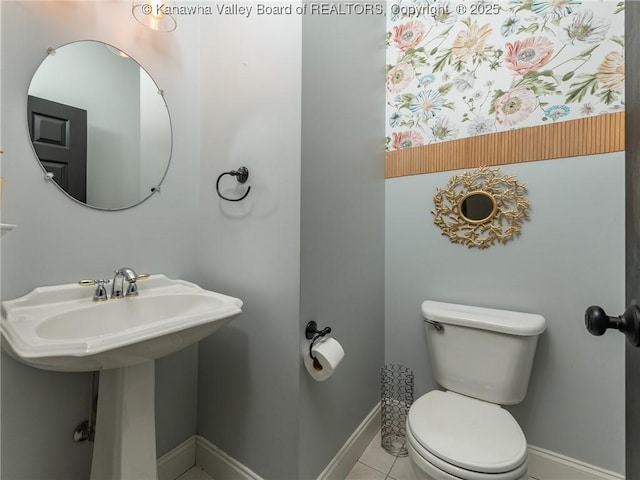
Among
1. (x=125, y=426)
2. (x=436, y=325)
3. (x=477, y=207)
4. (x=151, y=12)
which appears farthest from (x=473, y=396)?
(x=151, y=12)

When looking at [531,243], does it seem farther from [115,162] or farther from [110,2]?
[110,2]

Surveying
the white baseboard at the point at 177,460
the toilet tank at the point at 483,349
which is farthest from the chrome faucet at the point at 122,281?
the toilet tank at the point at 483,349

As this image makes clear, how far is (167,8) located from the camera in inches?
45.9

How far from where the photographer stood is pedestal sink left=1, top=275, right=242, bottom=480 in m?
0.67

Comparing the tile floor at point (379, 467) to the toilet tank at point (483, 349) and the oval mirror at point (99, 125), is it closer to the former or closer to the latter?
the toilet tank at point (483, 349)

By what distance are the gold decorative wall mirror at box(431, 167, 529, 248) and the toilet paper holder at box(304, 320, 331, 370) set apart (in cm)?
82

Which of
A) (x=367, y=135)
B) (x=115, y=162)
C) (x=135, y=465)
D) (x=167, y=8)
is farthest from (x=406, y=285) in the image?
(x=167, y=8)

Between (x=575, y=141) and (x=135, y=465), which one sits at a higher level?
(x=575, y=141)

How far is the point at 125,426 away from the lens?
86cm

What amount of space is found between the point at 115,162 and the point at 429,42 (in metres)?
1.60

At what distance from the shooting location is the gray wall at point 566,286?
1.13 m

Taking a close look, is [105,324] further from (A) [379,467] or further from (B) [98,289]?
(A) [379,467]

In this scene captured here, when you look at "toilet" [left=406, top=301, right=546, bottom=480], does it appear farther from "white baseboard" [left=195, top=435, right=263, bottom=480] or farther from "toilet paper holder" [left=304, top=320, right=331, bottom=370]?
"white baseboard" [left=195, top=435, right=263, bottom=480]

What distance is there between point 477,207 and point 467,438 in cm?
96
